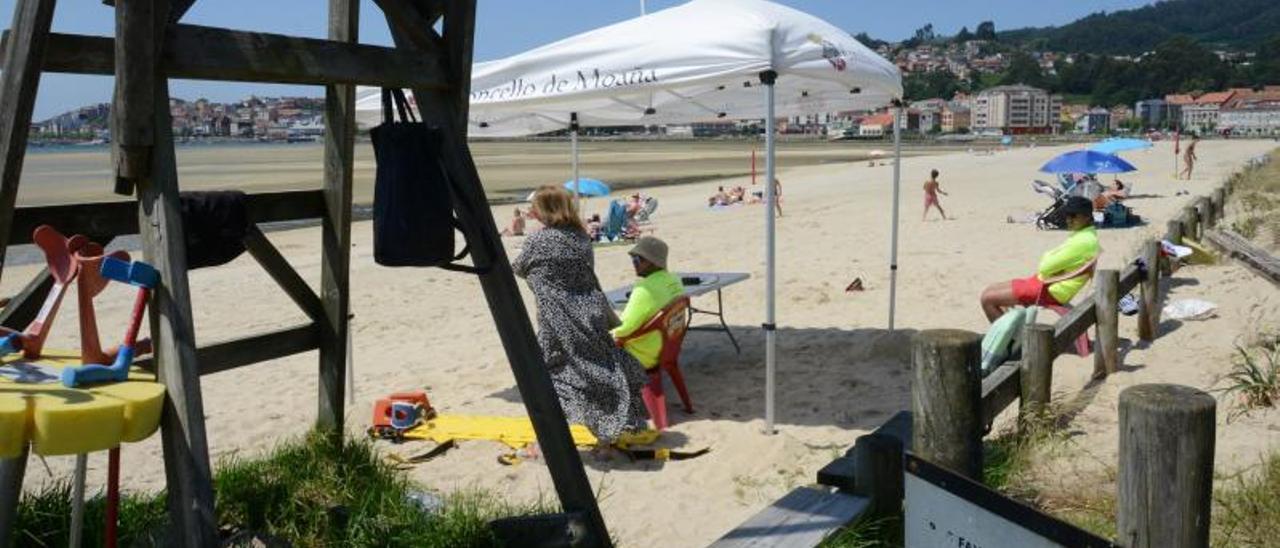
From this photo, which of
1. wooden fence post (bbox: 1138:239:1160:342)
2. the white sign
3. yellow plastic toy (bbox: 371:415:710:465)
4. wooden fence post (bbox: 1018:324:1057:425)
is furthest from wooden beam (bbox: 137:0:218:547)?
wooden fence post (bbox: 1138:239:1160:342)

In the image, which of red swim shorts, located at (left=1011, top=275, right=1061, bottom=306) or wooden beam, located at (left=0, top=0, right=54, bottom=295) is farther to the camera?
red swim shorts, located at (left=1011, top=275, right=1061, bottom=306)

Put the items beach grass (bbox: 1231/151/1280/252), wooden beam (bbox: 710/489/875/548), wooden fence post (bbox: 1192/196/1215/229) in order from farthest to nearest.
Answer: wooden fence post (bbox: 1192/196/1215/229), beach grass (bbox: 1231/151/1280/252), wooden beam (bbox: 710/489/875/548)

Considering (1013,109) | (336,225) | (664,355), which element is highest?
(1013,109)

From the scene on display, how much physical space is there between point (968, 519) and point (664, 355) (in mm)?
3926

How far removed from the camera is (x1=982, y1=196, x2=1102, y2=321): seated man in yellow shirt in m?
6.96

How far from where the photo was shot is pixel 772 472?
5.08m

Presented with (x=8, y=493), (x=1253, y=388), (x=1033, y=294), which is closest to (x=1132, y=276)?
(x=1033, y=294)

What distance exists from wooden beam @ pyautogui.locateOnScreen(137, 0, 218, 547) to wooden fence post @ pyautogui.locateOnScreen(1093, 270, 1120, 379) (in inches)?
200

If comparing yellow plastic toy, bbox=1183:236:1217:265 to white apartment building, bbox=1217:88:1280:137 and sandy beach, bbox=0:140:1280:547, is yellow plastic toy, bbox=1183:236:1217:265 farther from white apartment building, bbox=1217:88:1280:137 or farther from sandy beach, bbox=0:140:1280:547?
white apartment building, bbox=1217:88:1280:137

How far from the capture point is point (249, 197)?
3396mm

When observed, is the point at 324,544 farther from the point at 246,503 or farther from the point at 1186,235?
the point at 1186,235

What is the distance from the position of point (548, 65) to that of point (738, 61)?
4.50 feet

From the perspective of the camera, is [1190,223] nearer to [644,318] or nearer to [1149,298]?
[1149,298]

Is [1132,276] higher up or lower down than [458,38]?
lower down
